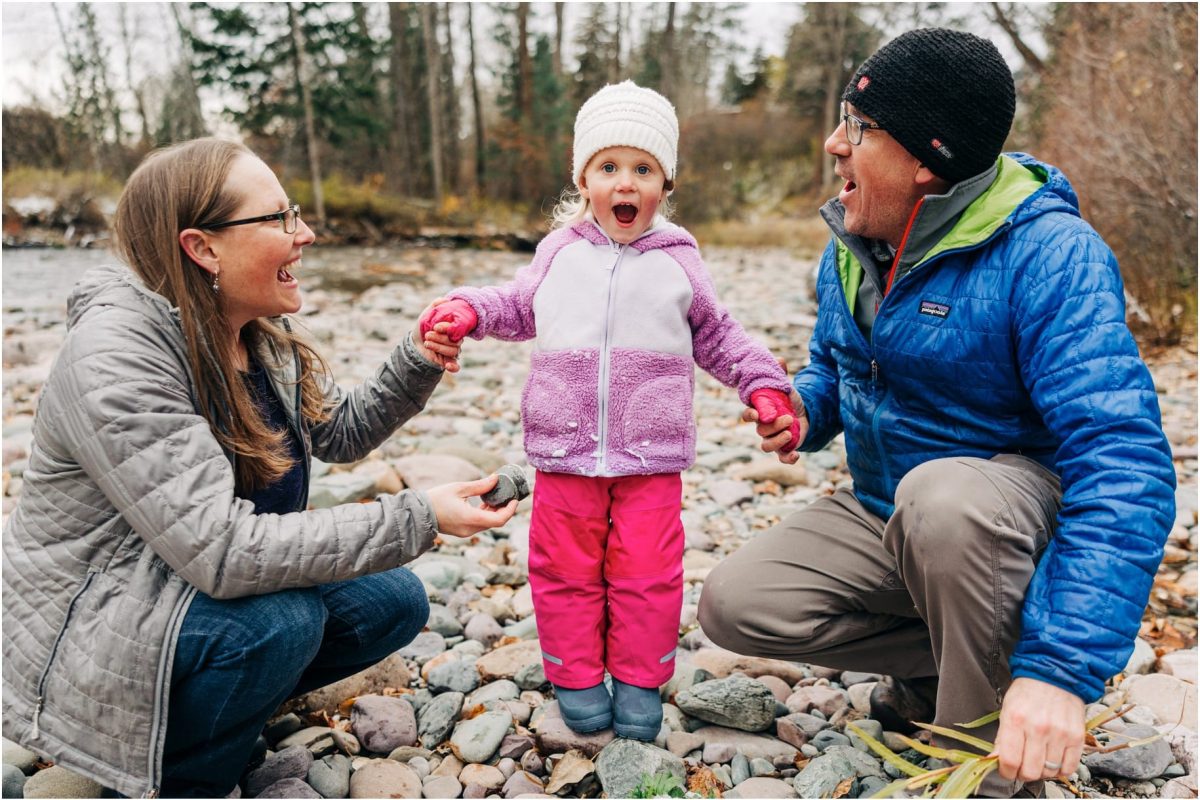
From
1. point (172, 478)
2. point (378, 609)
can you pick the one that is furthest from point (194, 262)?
point (378, 609)

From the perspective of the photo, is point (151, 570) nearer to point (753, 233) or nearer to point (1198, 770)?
point (1198, 770)

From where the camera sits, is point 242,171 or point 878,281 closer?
point 242,171

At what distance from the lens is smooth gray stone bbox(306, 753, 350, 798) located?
7.24 ft

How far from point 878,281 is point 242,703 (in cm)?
183

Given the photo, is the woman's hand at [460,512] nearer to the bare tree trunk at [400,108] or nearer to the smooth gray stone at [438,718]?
the smooth gray stone at [438,718]

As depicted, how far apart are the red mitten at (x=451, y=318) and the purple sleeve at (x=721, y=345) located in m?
0.60

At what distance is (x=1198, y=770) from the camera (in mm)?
2240

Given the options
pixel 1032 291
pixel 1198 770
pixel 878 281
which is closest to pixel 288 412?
pixel 878 281

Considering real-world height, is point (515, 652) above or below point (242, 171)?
below

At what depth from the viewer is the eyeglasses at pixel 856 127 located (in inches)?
87.4

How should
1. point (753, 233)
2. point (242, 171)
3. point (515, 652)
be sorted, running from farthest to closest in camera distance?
point (753, 233)
point (515, 652)
point (242, 171)

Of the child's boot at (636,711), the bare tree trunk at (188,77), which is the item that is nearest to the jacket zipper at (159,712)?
the child's boot at (636,711)

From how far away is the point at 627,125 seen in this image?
242cm

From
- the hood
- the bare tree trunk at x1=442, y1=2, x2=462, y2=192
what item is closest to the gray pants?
the hood
